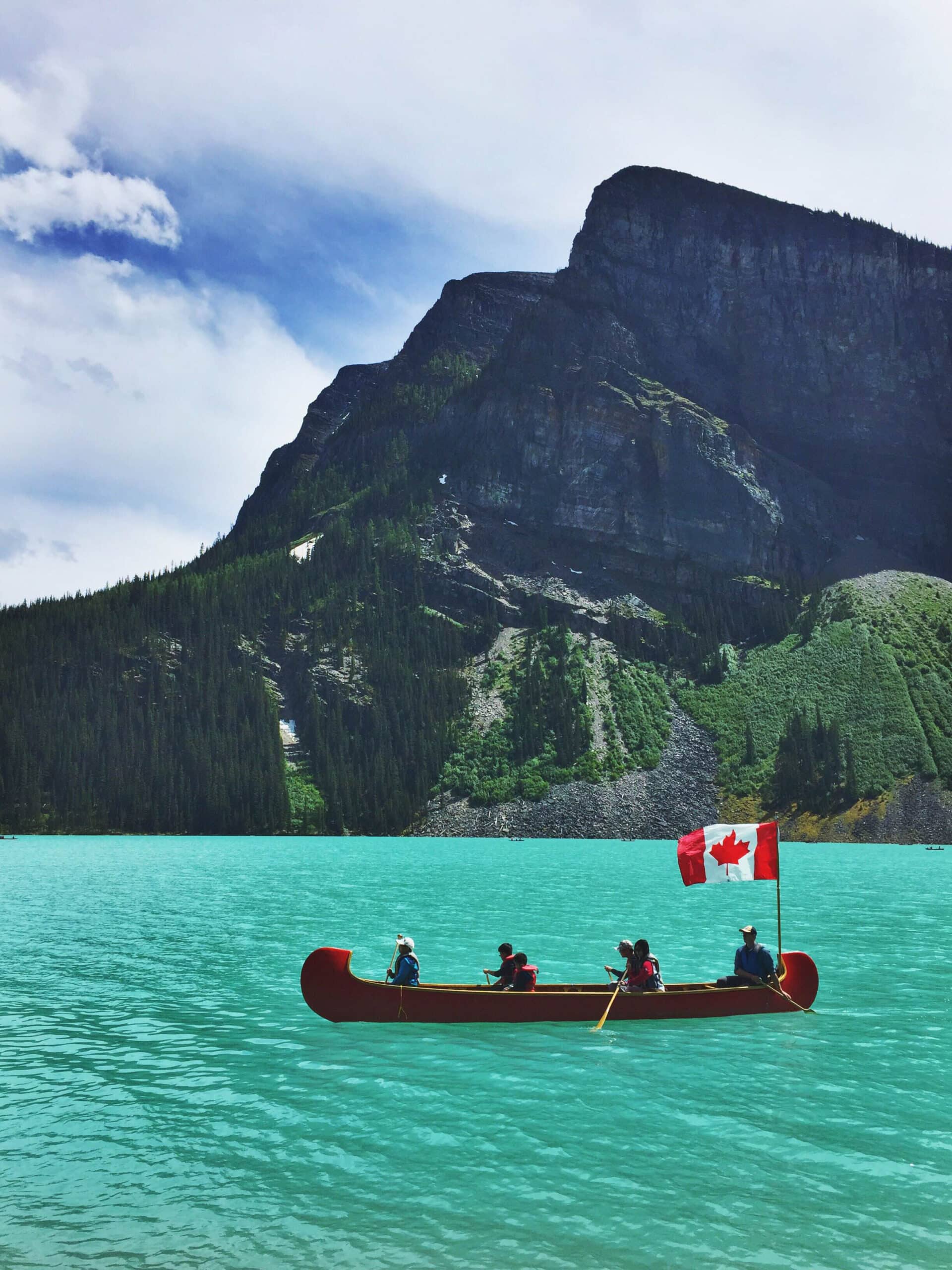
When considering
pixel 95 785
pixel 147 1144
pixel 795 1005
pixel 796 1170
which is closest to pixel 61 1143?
pixel 147 1144

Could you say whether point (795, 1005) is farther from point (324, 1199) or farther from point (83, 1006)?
point (83, 1006)

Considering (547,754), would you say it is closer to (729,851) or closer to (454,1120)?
(729,851)

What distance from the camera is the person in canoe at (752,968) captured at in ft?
103

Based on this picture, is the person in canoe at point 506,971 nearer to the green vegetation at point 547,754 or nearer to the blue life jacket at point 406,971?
the blue life jacket at point 406,971

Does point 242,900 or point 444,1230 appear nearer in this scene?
point 444,1230

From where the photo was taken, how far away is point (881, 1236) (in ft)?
50.7

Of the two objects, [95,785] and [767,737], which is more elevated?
[767,737]

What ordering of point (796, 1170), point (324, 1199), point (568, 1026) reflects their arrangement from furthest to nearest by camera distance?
point (568, 1026) → point (796, 1170) → point (324, 1199)

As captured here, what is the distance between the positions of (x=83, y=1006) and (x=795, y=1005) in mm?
23600

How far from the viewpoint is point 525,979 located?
2978cm

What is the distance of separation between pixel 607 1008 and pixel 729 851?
6385 millimetres

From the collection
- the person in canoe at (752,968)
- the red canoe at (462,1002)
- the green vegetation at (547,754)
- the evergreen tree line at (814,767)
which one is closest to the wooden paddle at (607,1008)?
the red canoe at (462,1002)

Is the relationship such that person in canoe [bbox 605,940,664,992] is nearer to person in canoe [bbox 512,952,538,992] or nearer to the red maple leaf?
person in canoe [bbox 512,952,538,992]

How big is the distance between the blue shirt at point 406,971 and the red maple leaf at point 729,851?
33.6ft
